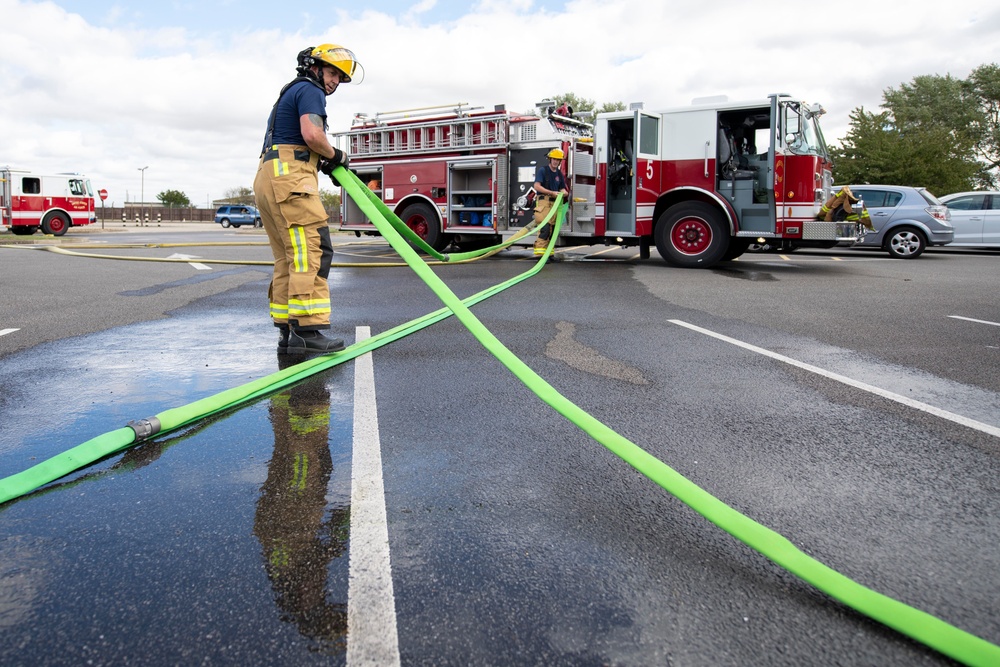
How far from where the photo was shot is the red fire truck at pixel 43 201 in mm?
28406

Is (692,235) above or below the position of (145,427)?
above

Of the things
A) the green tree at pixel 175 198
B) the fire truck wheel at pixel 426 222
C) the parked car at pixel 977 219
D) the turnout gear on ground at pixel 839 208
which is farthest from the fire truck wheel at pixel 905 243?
the green tree at pixel 175 198

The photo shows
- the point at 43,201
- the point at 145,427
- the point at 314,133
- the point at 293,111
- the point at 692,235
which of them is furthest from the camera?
the point at 43,201

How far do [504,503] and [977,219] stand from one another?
17814mm

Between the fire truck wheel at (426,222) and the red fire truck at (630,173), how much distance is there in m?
0.03

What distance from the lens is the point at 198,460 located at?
A: 315 cm

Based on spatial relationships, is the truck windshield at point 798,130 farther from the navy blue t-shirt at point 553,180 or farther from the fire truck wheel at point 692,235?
the navy blue t-shirt at point 553,180

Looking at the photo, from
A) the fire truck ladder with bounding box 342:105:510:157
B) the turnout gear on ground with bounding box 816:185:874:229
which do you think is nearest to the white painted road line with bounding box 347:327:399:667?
the turnout gear on ground with bounding box 816:185:874:229

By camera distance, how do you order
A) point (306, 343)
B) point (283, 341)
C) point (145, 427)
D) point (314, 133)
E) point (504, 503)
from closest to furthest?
point (504, 503), point (145, 427), point (314, 133), point (306, 343), point (283, 341)

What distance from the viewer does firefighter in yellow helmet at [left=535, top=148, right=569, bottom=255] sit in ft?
42.7

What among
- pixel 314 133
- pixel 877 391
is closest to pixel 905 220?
pixel 877 391

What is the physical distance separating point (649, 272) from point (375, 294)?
4655mm

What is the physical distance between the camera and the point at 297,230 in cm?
488

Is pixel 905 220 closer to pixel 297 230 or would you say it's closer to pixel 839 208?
pixel 839 208
